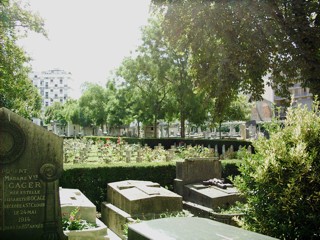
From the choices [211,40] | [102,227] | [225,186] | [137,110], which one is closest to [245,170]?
[102,227]

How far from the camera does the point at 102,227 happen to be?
711 centimetres

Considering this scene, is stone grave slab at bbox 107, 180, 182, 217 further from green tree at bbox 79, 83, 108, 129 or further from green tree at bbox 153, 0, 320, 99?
green tree at bbox 79, 83, 108, 129

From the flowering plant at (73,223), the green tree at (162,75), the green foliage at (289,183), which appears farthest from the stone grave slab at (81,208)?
the green tree at (162,75)

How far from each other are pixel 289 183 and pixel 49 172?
3599 mm

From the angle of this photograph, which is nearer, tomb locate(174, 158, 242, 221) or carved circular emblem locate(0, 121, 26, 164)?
carved circular emblem locate(0, 121, 26, 164)

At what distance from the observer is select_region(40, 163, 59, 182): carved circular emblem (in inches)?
221

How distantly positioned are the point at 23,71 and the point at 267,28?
671 inches

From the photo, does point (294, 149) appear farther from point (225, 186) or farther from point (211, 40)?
point (211, 40)

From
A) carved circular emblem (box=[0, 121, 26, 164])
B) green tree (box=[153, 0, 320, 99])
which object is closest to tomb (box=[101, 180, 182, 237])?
carved circular emblem (box=[0, 121, 26, 164])

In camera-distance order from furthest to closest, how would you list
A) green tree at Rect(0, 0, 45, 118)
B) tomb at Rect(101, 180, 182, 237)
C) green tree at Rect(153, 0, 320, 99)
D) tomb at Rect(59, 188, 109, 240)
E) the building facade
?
the building facade
green tree at Rect(0, 0, 45, 118)
green tree at Rect(153, 0, 320, 99)
tomb at Rect(101, 180, 182, 237)
tomb at Rect(59, 188, 109, 240)

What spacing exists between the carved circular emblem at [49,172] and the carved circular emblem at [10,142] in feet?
1.38

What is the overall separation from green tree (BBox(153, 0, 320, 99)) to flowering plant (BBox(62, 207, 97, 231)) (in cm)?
642

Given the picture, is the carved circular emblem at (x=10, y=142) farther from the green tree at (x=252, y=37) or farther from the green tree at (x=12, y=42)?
the green tree at (x=12, y=42)

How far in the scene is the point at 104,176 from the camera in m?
11.6
